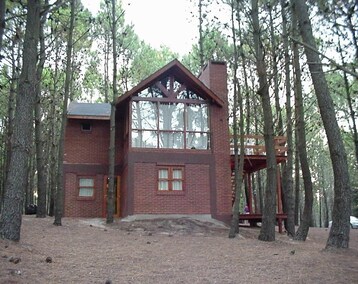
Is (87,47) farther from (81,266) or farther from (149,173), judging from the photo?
(81,266)

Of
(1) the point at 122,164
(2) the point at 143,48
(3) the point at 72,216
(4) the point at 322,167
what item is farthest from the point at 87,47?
(4) the point at 322,167

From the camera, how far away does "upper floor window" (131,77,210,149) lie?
1590 cm

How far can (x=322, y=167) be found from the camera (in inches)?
1470

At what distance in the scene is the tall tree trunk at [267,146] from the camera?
1159 centimetres

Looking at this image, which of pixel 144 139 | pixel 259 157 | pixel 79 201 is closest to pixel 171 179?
pixel 144 139

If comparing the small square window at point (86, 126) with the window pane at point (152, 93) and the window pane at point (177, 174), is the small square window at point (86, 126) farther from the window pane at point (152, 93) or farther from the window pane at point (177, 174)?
the window pane at point (177, 174)

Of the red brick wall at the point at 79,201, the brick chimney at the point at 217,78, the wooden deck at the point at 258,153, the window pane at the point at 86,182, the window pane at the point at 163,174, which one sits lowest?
the red brick wall at the point at 79,201

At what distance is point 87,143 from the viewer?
1800 centimetres

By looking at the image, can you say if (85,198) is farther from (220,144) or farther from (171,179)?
(220,144)

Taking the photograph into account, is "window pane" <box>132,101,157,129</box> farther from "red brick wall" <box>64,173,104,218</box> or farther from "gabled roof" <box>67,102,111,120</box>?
"red brick wall" <box>64,173,104,218</box>

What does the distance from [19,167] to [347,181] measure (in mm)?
7212

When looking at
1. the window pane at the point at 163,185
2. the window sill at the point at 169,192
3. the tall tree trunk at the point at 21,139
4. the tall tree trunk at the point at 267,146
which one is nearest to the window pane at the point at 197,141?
the window pane at the point at 163,185

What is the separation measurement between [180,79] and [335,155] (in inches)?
338

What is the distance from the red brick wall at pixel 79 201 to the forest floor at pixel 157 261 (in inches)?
239
